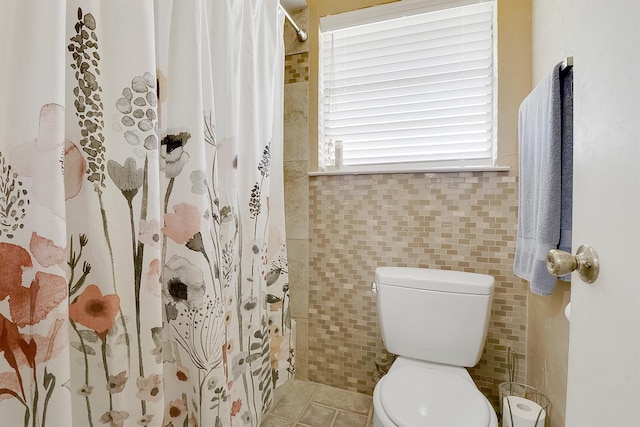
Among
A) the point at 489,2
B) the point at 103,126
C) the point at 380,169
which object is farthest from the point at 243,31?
the point at 489,2

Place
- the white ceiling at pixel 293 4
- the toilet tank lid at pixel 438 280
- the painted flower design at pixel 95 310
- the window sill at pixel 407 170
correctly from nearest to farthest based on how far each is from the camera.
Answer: the painted flower design at pixel 95 310
the toilet tank lid at pixel 438 280
the window sill at pixel 407 170
the white ceiling at pixel 293 4

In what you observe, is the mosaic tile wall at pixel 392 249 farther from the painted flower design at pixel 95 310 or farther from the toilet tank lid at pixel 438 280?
the painted flower design at pixel 95 310

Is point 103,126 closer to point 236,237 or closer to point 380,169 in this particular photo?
point 236,237

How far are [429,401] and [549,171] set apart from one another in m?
0.84

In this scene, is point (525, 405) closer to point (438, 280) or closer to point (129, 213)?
point (438, 280)

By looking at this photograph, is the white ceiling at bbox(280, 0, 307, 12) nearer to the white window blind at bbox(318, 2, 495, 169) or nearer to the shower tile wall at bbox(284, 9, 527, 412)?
the shower tile wall at bbox(284, 9, 527, 412)

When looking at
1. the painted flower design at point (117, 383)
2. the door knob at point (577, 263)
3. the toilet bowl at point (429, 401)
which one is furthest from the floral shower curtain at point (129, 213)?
the door knob at point (577, 263)

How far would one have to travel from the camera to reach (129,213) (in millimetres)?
688

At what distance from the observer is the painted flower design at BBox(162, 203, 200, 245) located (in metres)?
0.84

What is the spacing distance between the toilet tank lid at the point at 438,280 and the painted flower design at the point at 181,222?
2.75 ft

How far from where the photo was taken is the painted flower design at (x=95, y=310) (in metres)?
0.64

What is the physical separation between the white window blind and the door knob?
1.03 meters

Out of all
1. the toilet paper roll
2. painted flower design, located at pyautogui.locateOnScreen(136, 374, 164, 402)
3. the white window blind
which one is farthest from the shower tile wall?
painted flower design, located at pyautogui.locateOnScreen(136, 374, 164, 402)

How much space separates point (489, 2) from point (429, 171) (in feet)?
2.78
